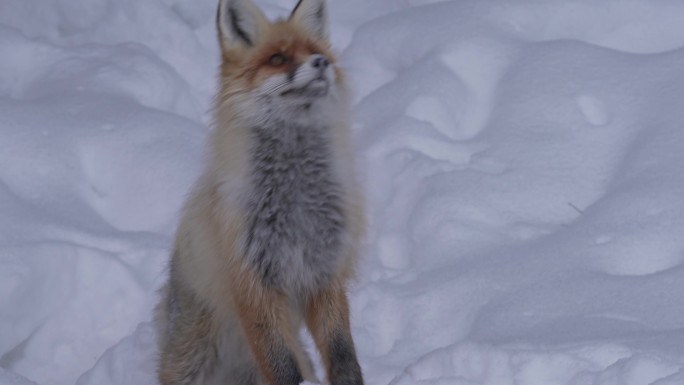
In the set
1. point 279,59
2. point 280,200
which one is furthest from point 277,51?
point 280,200

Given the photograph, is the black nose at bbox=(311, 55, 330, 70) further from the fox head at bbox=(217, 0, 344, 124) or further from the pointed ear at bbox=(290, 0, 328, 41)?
the pointed ear at bbox=(290, 0, 328, 41)

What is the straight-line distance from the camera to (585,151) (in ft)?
19.4

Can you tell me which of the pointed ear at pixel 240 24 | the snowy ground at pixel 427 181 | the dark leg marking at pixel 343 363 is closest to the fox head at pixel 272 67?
the pointed ear at pixel 240 24

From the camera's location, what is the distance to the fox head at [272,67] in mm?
4211

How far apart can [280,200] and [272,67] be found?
0.49 metres

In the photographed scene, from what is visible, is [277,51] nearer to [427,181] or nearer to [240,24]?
[240,24]

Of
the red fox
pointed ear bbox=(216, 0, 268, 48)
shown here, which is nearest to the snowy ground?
the red fox

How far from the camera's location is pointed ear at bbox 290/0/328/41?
4.47m

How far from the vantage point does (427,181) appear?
5801 mm

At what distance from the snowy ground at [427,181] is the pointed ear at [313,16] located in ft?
3.85

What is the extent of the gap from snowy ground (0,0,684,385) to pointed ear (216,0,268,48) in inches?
52.5

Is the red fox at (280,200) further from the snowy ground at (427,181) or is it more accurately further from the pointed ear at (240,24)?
the snowy ground at (427,181)

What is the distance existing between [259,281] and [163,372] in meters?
0.67

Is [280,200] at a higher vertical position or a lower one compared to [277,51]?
→ lower
